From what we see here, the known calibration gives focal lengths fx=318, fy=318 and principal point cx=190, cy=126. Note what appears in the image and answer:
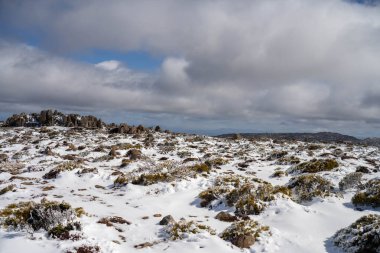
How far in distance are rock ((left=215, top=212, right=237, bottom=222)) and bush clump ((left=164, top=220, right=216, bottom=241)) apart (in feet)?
5.70

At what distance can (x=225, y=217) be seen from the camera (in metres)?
14.2

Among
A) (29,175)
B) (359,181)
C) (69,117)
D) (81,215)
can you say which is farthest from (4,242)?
(69,117)

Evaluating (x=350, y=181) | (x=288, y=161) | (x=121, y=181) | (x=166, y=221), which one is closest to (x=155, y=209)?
(x=166, y=221)

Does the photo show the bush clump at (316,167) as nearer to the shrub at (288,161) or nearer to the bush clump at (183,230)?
the shrub at (288,161)

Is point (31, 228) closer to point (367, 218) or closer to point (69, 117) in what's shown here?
point (367, 218)

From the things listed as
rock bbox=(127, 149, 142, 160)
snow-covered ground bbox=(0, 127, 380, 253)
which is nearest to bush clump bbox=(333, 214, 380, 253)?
snow-covered ground bbox=(0, 127, 380, 253)

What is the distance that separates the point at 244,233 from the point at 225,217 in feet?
8.75

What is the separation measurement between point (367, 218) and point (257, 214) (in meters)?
4.59

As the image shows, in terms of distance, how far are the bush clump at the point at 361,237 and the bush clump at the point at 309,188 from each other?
452 cm

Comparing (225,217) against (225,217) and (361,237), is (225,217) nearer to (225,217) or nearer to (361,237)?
(225,217)

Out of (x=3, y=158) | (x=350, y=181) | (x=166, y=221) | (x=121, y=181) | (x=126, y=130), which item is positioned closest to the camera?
(x=166, y=221)

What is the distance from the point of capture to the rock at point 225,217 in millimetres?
14016

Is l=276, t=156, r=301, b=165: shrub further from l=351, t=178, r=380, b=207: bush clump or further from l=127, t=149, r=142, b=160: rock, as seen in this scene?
l=127, t=149, r=142, b=160: rock

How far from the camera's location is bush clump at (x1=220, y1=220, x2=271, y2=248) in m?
11.2
